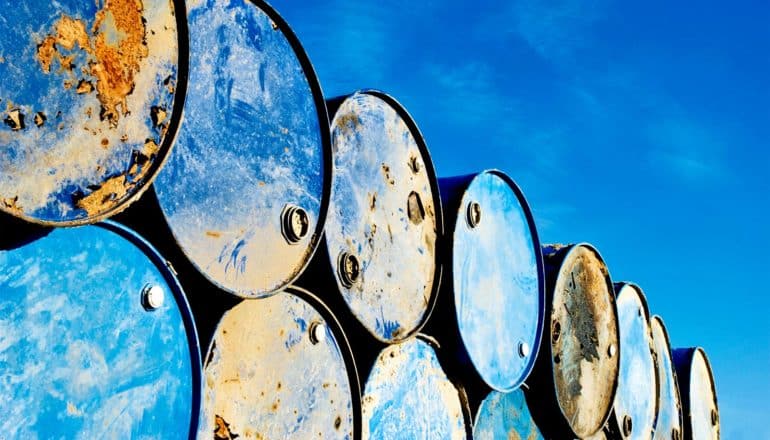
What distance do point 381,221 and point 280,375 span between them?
0.70 meters

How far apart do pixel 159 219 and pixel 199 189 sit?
147mm

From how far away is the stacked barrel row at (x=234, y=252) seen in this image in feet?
5.45

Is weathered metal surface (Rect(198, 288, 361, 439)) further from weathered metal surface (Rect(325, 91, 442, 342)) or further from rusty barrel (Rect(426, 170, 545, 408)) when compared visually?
rusty barrel (Rect(426, 170, 545, 408))

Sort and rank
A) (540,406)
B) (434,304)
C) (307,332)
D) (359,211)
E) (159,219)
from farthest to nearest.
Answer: (540,406), (434,304), (359,211), (307,332), (159,219)

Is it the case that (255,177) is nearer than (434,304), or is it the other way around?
(255,177)

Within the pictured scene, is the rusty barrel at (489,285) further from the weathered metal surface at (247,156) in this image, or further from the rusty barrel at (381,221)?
the weathered metal surface at (247,156)

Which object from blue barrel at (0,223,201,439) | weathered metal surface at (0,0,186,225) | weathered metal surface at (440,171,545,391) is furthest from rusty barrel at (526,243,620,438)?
weathered metal surface at (0,0,186,225)

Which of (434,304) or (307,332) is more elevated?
(434,304)

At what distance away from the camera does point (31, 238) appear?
5.39 feet

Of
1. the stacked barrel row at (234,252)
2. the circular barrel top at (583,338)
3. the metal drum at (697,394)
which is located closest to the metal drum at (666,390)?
the metal drum at (697,394)

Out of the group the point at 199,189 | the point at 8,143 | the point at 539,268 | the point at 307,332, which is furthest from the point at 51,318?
the point at 539,268

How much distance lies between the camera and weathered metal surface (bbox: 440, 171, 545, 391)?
3.28m

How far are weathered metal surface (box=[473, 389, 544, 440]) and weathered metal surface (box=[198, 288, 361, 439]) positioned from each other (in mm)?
900

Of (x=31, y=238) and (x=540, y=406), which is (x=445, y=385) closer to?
(x=540, y=406)
